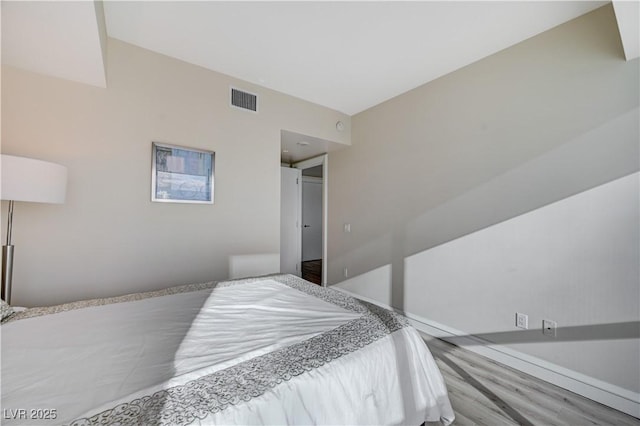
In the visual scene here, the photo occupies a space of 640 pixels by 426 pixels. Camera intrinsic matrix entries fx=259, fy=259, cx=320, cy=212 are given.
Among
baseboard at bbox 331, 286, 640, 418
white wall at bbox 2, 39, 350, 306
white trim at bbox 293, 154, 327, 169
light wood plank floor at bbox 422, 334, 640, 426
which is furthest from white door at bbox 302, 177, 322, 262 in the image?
light wood plank floor at bbox 422, 334, 640, 426

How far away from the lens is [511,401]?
1.75 metres

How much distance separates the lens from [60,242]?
6.45 feet

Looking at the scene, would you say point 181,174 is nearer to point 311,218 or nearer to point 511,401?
point 511,401

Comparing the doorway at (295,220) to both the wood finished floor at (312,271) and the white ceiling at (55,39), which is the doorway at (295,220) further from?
the white ceiling at (55,39)

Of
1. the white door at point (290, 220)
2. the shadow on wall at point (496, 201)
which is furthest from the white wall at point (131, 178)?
the white door at point (290, 220)

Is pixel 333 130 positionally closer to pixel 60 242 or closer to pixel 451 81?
pixel 451 81

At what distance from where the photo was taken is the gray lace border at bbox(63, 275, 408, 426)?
71 centimetres

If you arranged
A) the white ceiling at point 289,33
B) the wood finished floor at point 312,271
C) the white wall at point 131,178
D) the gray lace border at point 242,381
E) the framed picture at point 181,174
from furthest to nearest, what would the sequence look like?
the wood finished floor at point 312,271 → the framed picture at point 181,174 → the white wall at point 131,178 → the white ceiling at point 289,33 → the gray lace border at point 242,381

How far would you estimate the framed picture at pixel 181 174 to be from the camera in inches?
92.0

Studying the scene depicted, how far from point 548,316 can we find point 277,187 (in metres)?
2.73

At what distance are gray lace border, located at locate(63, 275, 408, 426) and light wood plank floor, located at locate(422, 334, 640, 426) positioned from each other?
987 millimetres

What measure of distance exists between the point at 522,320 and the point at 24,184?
3.55 metres

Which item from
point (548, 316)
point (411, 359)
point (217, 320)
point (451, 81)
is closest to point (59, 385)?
point (217, 320)

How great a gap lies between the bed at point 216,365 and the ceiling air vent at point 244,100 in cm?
209
